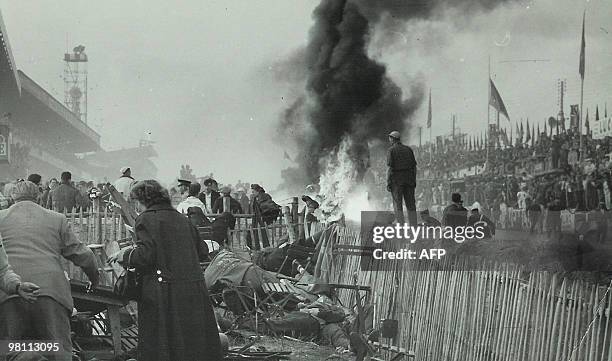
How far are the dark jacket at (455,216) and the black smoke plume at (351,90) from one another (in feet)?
16.8

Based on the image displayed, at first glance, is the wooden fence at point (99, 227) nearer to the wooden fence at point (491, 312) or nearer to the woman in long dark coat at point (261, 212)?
the woman in long dark coat at point (261, 212)

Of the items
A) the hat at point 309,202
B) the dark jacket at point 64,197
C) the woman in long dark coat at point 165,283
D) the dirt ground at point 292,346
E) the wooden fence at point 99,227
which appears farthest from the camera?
the hat at point 309,202

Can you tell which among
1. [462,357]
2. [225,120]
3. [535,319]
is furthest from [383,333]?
[225,120]

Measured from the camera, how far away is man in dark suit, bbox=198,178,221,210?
962 centimetres

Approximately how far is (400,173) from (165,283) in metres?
4.20

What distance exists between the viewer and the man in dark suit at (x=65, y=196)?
8711mm

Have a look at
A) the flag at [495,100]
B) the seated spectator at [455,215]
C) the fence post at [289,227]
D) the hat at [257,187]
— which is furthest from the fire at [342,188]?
the flag at [495,100]

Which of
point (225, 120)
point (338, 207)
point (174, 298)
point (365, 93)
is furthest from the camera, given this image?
point (365, 93)

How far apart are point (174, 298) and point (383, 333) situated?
197 centimetres

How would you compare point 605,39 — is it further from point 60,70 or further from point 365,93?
point 60,70

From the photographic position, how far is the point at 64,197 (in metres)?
8.73

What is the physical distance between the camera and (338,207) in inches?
468

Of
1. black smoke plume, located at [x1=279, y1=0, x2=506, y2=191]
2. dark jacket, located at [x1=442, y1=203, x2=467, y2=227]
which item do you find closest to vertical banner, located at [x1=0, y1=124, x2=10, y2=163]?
black smoke plume, located at [x1=279, y1=0, x2=506, y2=191]

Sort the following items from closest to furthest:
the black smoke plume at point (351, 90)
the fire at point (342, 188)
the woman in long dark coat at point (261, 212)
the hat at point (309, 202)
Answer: the woman in long dark coat at point (261, 212) → the hat at point (309, 202) → the fire at point (342, 188) → the black smoke plume at point (351, 90)
